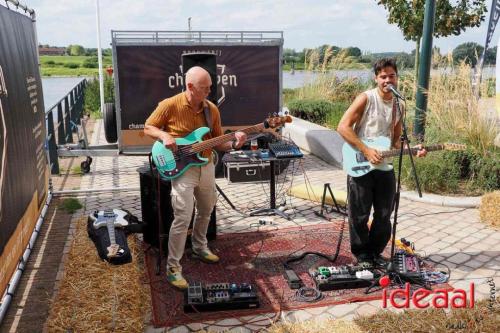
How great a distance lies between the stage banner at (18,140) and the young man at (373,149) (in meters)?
2.77

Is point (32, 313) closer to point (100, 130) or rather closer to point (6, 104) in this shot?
point (6, 104)

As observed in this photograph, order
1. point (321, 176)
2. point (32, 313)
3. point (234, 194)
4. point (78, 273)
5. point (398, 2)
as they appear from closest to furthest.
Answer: point (32, 313) < point (78, 273) < point (234, 194) < point (321, 176) < point (398, 2)

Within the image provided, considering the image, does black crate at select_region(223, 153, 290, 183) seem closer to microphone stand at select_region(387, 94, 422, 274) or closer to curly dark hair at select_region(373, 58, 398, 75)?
microphone stand at select_region(387, 94, 422, 274)

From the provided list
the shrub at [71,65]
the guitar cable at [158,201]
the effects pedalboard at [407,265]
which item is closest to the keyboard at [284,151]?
the guitar cable at [158,201]

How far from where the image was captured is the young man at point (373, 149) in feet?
13.6

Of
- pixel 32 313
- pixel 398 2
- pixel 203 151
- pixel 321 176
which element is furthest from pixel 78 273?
pixel 398 2

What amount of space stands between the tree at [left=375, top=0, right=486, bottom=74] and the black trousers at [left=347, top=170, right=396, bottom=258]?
10594 millimetres

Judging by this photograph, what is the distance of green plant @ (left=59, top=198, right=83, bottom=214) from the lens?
6644 millimetres

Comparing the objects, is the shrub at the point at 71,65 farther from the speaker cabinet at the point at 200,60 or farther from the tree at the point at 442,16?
the speaker cabinet at the point at 200,60

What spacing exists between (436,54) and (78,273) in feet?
25.9

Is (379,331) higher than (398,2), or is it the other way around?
(398,2)

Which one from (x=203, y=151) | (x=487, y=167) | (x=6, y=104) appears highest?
(x=6, y=104)

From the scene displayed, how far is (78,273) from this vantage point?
4301 millimetres

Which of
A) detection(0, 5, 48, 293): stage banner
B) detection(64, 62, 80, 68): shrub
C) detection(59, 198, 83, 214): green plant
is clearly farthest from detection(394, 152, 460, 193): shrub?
detection(64, 62, 80, 68): shrub
